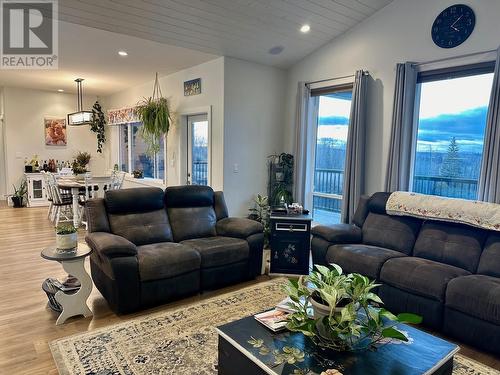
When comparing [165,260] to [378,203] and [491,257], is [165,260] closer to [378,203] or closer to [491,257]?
[378,203]

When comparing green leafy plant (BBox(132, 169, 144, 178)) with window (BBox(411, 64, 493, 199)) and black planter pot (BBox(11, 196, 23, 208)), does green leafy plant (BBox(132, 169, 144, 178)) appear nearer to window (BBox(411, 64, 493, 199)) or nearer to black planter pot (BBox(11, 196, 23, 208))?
black planter pot (BBox(11, 196, 23, 208))

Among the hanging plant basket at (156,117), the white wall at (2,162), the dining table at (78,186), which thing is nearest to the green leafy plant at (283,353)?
the hanging plant basket at (156,117)

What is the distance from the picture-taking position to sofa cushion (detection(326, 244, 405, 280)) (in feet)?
10.6

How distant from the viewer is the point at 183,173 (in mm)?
6066

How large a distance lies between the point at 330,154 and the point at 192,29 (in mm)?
2625

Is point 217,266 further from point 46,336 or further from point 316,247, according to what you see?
point 46,336

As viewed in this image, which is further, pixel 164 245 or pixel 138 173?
pixel 138 173

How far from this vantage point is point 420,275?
2887 millimetres

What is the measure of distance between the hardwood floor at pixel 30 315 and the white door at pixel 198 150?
2.36 m

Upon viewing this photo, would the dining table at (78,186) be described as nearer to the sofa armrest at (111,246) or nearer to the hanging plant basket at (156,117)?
the hanging plant basket at (156,117)

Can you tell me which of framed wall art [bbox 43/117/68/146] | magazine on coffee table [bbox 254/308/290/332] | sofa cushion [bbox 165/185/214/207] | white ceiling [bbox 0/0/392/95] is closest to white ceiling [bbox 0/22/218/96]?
white ceiling [bbox 0/0/392/95]

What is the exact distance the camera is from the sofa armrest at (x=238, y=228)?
383 centimetres

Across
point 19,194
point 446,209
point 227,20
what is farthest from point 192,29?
point 19,194

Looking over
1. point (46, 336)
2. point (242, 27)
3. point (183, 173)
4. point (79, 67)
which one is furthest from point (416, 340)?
point (79, 67)
